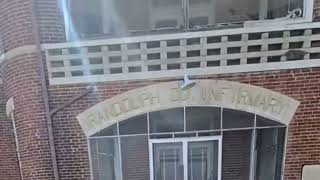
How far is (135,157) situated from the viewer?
555cm

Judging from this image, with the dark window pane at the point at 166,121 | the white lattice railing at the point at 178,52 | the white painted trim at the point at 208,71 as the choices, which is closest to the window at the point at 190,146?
the dark window pane at the point at 166,121

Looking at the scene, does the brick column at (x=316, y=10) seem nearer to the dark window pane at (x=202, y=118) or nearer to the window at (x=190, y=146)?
the window at (x=190, y=146)

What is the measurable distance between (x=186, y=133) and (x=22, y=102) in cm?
290

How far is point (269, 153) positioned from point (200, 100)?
A: 1.68 m

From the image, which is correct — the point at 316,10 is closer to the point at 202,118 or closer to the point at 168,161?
the point at 202,118

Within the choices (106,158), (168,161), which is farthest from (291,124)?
(106,158)

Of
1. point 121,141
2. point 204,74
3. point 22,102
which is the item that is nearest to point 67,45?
point 22,102

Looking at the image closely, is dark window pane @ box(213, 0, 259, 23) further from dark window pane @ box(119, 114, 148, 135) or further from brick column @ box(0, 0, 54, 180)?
brick column @ box(0, 0, 54, 180)

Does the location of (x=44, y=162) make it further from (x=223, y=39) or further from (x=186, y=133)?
(x=223, y=39)

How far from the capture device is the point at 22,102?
527 cm

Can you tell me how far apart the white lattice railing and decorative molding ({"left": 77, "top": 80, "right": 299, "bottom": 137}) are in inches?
10.6

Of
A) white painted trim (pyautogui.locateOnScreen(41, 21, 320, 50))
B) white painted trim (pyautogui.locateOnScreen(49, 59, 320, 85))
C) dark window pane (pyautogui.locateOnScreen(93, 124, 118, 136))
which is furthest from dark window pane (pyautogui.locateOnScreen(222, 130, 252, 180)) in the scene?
dark window pane (pyautogui.locateOnScreen(93, 124, 118, 136))

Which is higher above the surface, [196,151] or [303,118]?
[303,118]

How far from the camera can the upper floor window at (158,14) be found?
5.15 m
